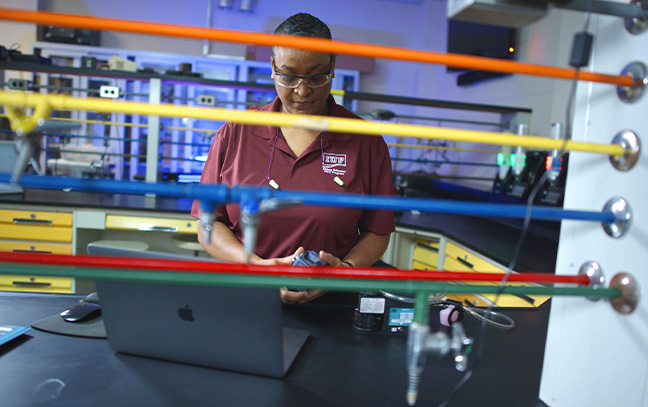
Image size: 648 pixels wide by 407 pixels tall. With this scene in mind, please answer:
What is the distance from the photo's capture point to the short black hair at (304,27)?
1369mm

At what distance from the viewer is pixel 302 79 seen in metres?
1.36

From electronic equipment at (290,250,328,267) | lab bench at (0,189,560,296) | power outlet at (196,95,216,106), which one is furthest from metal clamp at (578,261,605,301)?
power outlet at (196,95,216,106)

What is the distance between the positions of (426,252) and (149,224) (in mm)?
1856

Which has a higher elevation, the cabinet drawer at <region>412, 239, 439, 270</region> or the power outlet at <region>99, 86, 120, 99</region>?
the power outlet at <region>99, 86, 120, 99</region>

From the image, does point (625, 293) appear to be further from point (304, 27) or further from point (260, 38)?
point (304, 27)

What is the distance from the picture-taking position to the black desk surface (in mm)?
801

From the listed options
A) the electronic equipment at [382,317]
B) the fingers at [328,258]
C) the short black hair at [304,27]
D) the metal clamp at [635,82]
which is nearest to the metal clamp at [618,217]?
the metal clamp at [635,82]

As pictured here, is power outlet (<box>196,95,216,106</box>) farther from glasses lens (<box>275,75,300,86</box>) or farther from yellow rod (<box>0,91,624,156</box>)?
yellow rod (<box>0,91,624,156</box>)

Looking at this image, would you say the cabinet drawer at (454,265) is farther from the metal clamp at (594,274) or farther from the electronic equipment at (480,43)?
the electronic equipment at (480,43)

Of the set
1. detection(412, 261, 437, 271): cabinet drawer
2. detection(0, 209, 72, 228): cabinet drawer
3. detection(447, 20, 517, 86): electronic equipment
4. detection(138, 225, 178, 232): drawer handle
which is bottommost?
detection(412, 261, 437, 271): cabinet drawer

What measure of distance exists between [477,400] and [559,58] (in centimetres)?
336

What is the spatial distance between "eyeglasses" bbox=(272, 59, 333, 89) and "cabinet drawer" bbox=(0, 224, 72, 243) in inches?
87.8

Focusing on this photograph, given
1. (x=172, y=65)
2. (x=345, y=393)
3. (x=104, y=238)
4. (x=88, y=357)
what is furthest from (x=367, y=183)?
(x=172, y=65)

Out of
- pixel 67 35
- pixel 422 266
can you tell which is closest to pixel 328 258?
pixel 422 266
